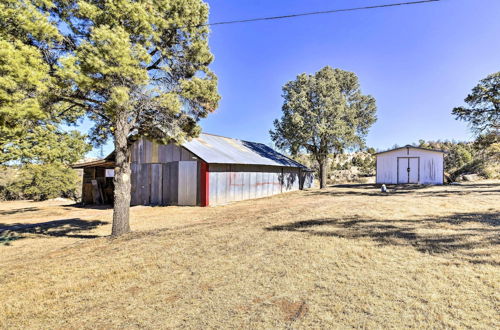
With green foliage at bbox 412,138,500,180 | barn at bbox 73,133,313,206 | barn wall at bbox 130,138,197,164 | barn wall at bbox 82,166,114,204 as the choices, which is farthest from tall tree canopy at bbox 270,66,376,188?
barn wall at bbox 82,166,114,204

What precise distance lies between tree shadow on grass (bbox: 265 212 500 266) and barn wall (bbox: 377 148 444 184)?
17.6 metres

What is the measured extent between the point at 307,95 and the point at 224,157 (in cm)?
1166

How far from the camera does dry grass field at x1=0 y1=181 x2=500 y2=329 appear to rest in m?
3.14

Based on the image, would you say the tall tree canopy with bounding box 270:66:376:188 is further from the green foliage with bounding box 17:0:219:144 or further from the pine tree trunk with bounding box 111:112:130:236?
the pine tree trunk with bounding box 111:112:130:236

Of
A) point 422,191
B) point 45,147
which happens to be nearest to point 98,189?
point 45,147

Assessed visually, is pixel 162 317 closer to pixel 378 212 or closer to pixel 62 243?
pixel 62 243

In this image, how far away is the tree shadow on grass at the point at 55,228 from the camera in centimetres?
980

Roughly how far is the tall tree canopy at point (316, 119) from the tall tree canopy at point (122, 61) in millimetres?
14403

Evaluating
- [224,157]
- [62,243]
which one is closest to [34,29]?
[62,243]

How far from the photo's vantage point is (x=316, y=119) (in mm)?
23203

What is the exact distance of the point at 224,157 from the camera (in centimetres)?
1720

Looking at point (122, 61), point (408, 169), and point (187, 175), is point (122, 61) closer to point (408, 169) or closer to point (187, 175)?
point (187, 175)

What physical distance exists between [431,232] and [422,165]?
21227 mm

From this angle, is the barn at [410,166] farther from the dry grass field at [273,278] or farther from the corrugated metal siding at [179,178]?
the dry grass field at [273,278]
